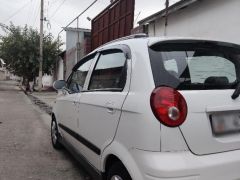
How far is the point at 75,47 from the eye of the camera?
1997 centimetres

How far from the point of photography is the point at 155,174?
2.47 metres

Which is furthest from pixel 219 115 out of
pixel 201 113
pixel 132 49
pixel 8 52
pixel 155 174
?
pixel 8 52

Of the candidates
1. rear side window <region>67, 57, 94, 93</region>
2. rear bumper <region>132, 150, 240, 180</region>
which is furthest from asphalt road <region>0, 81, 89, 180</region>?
rear bumper <region>132, 150, 240, 180</region>

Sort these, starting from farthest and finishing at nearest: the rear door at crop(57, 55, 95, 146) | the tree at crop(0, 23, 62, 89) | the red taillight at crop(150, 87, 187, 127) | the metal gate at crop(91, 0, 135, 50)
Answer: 1. the tree at crop(0, 23, 62, 89)
2. the metal gate at crop(91, 0, 135, 50)
3. the rear door at crop(57, 55, 95, 146)
4. the red taillight at crop(150, 87, 187, 127)

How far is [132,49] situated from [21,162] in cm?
318

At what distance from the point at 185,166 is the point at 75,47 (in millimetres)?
18001

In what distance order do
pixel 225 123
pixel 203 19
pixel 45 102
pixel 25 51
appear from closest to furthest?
pixel 225 123 → pixel 203 19 → pixel 45 102 → pixel 25 51

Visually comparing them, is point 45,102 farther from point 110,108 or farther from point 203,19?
point 110,108

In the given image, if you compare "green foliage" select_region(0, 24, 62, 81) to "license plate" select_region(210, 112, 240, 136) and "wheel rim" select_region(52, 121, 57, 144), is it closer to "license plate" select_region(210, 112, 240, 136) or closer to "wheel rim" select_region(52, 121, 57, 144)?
"wheel rim" select_region(52, 121, 57, 144)

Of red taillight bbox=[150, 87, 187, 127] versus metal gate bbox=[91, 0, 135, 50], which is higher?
metal gate bbox=[91, 0, 135, 50]

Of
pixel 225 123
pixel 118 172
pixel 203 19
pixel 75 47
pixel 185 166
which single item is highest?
pixel 75 47

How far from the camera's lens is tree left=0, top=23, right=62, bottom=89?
95.6ft

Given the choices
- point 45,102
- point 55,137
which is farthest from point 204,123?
point 45,102

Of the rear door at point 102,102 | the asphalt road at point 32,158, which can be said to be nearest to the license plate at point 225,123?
Result: the rear door at point 102,102
